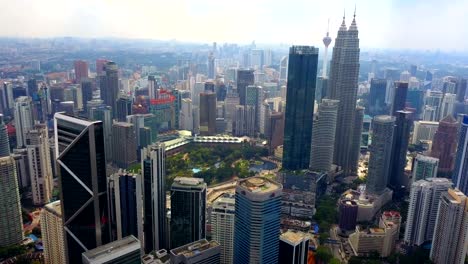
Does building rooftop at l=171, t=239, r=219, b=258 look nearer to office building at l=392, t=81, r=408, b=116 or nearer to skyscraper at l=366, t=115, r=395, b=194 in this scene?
skyscraper at l=366, t=115, r=395, b=194

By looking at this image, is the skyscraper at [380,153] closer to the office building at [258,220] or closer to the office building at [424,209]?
the office building at [424,209]

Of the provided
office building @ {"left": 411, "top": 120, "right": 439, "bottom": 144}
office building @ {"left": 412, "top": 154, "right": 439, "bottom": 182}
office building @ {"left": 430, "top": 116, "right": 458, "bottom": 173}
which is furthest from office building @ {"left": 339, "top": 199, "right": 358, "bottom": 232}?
office building @ {"left": 411, "top": 120, "right": 439, "bottom": 144}

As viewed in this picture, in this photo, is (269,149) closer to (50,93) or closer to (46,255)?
(46,255)

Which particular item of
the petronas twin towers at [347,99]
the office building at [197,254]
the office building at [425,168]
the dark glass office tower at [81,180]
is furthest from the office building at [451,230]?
the dark glass office tower at [81,180]

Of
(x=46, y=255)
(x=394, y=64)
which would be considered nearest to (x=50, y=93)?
(x=46, y=255)

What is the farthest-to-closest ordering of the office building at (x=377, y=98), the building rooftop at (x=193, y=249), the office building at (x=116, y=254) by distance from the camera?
the office building at (x=377, y=98) < the building rooftop at (x=193, y=249) < the office building at (x=116, y=254)

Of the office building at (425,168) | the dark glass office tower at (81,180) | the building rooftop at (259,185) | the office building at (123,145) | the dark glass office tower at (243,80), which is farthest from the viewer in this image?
the dark glass office tower at (243,80)

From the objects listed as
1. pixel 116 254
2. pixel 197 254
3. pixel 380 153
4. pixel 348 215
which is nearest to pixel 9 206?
pixel 116 254
